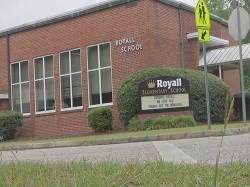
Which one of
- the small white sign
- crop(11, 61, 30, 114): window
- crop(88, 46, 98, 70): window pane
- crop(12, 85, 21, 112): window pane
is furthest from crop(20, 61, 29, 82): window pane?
the small white sign

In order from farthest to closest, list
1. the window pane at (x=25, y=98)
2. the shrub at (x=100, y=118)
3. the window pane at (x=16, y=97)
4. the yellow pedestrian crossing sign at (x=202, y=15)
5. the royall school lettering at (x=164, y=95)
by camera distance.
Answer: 1. the window pane at (x=16, y=97)
2. the window pane at (x=25, y=98)
3. the shrub at (x=100, y=118)
4. the royall school lettering at (x=164, y=95)
5. the yellow pedestrian crossing sign at (x=202, y=15)

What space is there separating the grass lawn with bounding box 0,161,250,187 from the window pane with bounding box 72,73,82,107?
1813cm

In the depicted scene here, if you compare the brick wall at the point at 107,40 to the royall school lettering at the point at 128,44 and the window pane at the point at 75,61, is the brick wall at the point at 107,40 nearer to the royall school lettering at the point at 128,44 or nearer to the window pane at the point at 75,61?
the royall school lettering at the point at 128,44

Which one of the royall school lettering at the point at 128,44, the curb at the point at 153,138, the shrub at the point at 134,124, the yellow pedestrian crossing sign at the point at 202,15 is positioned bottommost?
the curb at the point at 153,138

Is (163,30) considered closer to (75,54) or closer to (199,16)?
(75,54)

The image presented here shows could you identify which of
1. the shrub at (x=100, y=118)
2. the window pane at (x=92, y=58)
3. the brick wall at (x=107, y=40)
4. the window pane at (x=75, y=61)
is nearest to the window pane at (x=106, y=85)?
the brick wall at (x=107, y=40)

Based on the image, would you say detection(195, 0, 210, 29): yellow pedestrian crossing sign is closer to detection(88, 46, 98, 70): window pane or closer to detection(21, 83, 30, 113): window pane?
detection(88, 46, 98, 70): window pane

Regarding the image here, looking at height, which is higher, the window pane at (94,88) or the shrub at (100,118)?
the window pane at (94,88)

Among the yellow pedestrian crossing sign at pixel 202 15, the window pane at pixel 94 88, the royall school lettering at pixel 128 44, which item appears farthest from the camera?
the window pane at pixel 94 88

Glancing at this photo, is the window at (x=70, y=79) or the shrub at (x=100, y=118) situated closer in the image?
the shrub at (x=100, y=118)

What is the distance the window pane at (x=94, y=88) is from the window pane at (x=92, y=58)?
337 mm

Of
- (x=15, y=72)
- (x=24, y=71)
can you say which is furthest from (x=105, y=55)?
(x=15, y=72)

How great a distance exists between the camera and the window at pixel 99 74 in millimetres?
22281

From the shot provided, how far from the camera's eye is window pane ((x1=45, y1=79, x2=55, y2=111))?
24703 mm
